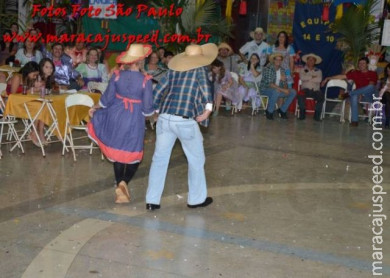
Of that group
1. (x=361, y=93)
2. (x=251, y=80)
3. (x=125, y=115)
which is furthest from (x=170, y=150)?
(x=251, y=80)

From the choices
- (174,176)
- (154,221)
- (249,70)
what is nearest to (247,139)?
(174,176)

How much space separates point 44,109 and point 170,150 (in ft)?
9.47

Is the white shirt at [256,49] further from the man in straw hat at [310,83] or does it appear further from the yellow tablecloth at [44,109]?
the yellow tablecloth at [44,109]

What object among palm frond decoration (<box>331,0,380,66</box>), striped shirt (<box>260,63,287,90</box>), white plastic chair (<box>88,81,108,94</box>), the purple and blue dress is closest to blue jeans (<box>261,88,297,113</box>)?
striped shirt (<box>260,63,287,90</box>)

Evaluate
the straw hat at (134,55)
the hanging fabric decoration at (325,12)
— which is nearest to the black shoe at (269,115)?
the hanging fabric decoration at (325,12)

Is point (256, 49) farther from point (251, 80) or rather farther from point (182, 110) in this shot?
point (182, 110)

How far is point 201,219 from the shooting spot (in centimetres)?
648

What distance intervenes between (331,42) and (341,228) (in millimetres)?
10882

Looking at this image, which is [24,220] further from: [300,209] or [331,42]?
[331,42]

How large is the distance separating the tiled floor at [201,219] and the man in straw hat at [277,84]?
3953 millimetres

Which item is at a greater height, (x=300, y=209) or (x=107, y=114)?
(x=107, y=114)

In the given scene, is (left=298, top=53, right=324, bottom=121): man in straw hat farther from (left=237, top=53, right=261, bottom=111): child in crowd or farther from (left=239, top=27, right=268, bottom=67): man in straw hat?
(left=239, top=27, right=268, bottom=67): man in straw hat

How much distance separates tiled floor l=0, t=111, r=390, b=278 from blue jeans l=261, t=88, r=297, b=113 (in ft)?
12.4

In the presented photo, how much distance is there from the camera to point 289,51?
15164mm
